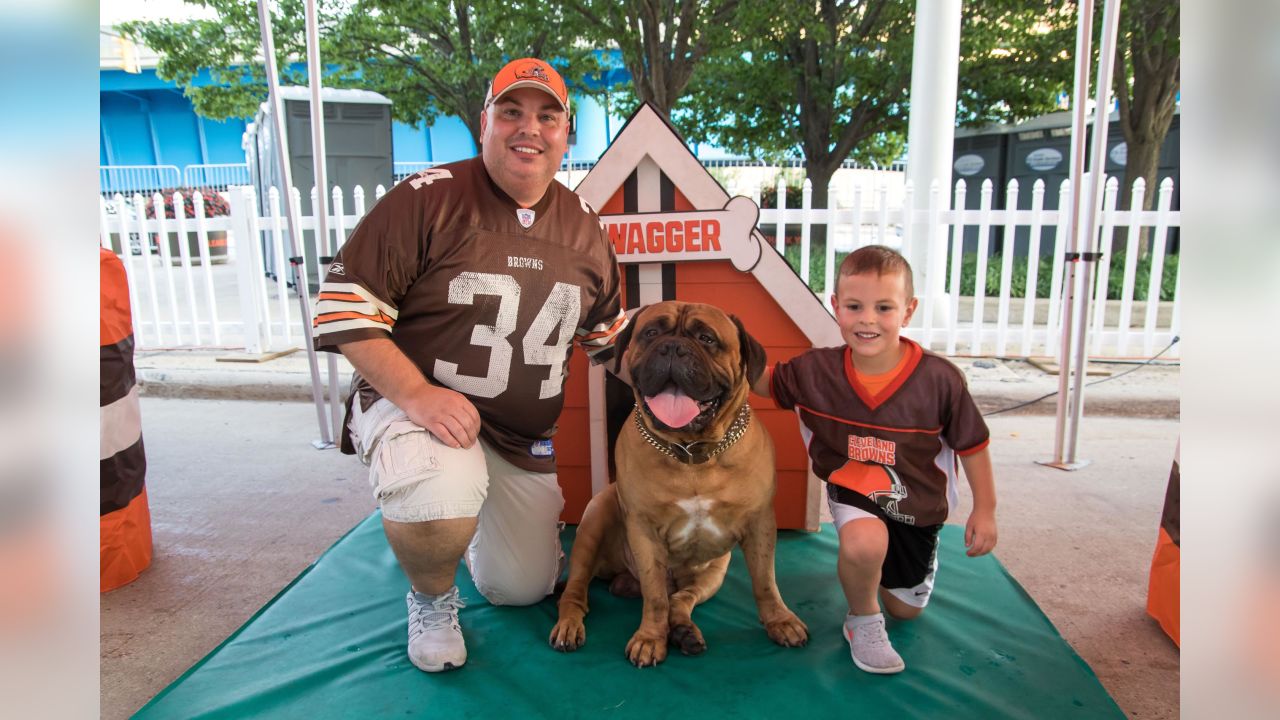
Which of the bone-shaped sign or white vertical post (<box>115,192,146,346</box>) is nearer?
the bone-shaped sign

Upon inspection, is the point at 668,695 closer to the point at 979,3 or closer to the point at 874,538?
the point at 874,538

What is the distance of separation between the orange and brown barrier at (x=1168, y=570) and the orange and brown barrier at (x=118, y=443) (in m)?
3.77

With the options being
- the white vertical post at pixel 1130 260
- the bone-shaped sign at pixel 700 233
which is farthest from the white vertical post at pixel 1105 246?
the bone-shaped sign at pixel 700 233

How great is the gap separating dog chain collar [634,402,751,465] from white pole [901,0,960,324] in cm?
474

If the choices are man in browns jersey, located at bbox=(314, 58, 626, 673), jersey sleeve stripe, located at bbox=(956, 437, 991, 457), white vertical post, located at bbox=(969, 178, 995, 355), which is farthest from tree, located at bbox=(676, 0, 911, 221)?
jersey sleeve stripe, located at bbox=(956, 437, 991, 457)

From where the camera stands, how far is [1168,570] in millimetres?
2443

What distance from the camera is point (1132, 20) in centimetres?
873

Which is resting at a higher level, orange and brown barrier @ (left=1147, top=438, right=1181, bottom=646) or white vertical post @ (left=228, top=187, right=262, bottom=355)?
white vertical post @ (left=228, top=187, right=262, bottom=355)

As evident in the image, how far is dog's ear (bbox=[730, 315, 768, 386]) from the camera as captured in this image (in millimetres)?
2459

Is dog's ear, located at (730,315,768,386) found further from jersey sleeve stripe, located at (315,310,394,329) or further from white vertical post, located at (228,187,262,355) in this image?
white vertical post, located at (228,187,262,355)

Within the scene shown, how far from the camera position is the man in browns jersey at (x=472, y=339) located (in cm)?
226

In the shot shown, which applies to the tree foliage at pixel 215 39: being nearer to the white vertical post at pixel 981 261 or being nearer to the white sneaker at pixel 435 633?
the white vertical post at pixel 981 261

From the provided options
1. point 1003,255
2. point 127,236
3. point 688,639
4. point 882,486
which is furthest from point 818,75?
point 688,639

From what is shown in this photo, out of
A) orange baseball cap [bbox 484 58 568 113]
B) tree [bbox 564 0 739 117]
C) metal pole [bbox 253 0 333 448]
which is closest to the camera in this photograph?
orange baseball cap [bbox 484 58 568 113]
